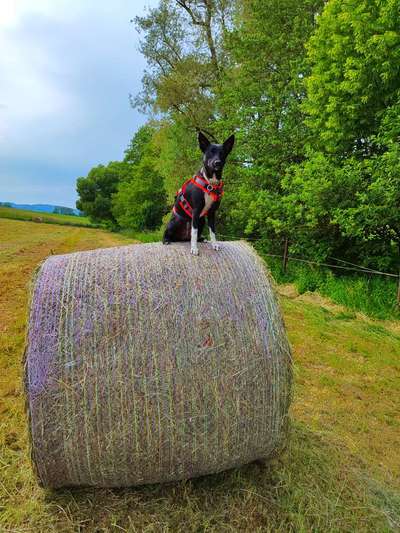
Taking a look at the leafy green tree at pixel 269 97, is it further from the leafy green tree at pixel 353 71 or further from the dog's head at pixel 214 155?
the dog's head at pixel 214 155

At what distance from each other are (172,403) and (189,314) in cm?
65

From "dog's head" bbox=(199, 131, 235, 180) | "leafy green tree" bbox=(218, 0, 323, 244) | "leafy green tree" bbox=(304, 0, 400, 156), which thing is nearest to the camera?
"dog's head" bbox=(199, 131, 235, 180)

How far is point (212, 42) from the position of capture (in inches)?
784

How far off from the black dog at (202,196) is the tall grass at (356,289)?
6.95 m

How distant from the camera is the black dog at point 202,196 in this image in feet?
9.98

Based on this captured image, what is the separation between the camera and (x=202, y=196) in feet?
10.4

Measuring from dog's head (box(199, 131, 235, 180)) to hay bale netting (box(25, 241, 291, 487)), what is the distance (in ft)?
2.90

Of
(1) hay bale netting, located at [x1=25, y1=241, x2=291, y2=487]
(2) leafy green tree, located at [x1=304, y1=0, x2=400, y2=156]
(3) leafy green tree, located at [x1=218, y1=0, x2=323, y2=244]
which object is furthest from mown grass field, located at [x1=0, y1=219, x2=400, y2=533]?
(3) leafy green tree, located at [x1=218, y1=0, x2=323, y2=244]

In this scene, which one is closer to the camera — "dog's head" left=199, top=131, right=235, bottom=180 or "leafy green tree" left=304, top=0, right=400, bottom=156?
"dog's head" left=199, top=131, right=235, bottom=180

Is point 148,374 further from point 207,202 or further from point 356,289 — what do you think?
point 356,289

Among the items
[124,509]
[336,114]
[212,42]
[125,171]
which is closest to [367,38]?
[336,114]

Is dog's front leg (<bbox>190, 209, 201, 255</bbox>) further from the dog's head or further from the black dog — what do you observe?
the dog's head

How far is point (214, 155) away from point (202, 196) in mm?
358

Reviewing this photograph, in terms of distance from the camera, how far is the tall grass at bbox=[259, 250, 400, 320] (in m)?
8.88
